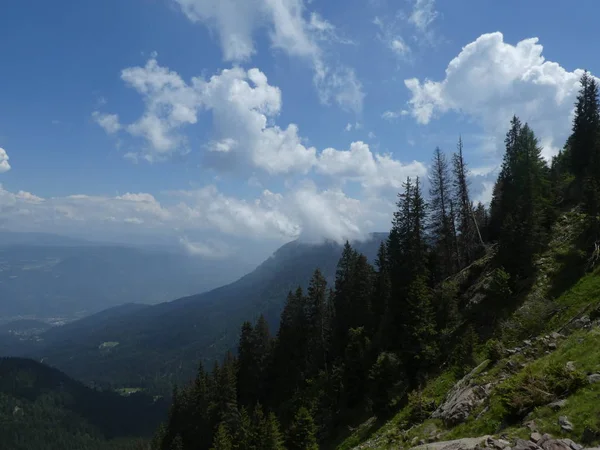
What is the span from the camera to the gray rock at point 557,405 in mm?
12977

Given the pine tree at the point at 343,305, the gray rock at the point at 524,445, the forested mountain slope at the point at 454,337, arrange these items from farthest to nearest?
the pine tree at the point at 343,305 < the forested mountain slope at the point at 454,337 < the gray rock at the point at 524,445

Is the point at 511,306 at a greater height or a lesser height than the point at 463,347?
greater

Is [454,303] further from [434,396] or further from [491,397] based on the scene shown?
[491,397]

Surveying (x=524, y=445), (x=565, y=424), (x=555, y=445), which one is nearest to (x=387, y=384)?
(x=565, y=424)

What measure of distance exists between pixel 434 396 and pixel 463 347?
14.8ft

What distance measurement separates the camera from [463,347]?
28516 millimetres

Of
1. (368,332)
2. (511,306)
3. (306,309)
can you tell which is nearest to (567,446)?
(511,306)

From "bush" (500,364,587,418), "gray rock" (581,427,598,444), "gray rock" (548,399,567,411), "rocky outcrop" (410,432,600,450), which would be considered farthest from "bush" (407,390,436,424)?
"gray rock" (581,427,598,444)

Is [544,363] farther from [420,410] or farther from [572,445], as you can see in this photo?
[420,410]

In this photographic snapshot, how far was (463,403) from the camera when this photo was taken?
18547 mm

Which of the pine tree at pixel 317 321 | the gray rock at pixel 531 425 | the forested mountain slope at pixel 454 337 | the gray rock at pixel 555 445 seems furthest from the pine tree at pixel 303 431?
the gray rock at pixel 555 445

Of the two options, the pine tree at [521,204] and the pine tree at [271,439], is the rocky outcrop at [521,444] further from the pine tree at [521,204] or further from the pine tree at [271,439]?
the pine tree at [271,439]

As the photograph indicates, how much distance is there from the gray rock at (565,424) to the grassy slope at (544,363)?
0.14 metres

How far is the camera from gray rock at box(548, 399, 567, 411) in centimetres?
1298
